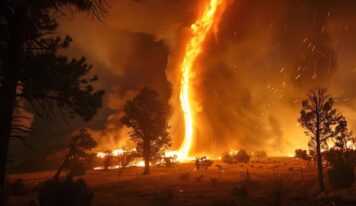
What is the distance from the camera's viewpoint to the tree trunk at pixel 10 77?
10.8 meters

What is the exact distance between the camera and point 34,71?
1217 cm

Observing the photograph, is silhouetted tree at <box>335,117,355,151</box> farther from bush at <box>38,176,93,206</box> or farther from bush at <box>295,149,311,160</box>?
bush at <box>38,176,93,206</box>

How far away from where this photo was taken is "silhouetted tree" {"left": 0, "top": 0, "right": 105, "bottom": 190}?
10789mm

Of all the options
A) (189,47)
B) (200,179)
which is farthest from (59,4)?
(189,47)

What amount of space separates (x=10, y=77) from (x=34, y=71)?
3.25 feet

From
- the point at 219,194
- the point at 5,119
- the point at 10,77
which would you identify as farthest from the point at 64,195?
the point at 219,194

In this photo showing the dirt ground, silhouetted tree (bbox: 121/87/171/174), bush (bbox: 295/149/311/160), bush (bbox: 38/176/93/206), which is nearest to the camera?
bush (bbox: 38/176/93/206)

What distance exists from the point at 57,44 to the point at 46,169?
5522cm

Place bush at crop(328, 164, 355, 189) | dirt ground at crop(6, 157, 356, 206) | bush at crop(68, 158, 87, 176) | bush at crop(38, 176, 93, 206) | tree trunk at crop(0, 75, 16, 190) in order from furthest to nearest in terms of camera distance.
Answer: bush at crop(68, 158, 87, 176)
bush at crop(328, 164, 355, 189)
dirt ground at crop(6, 157, 356, 206)
bush at crop(38, 176, 93, 206)
tree trunk at crop(0, 75, 16, 190)

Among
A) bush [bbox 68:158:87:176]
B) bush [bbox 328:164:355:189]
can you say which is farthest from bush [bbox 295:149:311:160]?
bush [bbox 68:158:87:176]

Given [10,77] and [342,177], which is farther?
[342,177]

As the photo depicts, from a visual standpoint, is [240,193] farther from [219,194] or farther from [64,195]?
[64,195]

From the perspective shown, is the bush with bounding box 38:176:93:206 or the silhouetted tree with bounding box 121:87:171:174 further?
the silhouetted tree with bounding box 121:87:171:174

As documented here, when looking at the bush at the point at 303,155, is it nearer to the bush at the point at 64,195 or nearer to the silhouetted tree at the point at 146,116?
the silhouetted tree at the point at 146,116
